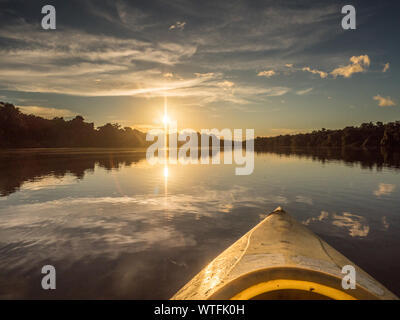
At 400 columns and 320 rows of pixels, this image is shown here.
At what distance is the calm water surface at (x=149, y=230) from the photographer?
5094mm

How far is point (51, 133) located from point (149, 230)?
4095 inches

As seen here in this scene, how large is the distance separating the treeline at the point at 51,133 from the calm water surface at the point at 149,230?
75.6 metres

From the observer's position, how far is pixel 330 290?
3.16 m

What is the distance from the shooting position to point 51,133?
3637 inches

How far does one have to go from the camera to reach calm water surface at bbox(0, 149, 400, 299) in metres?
5.09

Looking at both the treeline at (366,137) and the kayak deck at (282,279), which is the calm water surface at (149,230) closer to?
the kayak deck at (282,279)

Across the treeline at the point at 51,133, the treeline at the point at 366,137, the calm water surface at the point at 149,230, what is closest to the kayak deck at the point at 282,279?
the calm water surface at the point at 149,230

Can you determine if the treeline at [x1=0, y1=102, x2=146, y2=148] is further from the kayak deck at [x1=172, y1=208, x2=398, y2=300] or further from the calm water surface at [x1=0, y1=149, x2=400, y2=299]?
the kayak deck at [x1=172, y1=208, x2=398, y2=300]

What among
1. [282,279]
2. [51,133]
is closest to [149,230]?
[282,279]

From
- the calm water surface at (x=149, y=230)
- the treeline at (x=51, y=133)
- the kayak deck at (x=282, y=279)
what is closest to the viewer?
the kayak deck at (x=282, y=279)

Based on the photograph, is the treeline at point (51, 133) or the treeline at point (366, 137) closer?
the treeline at point (51, 133)

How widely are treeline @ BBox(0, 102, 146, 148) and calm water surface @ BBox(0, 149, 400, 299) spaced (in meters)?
75.6

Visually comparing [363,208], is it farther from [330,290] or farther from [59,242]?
[59,242]
